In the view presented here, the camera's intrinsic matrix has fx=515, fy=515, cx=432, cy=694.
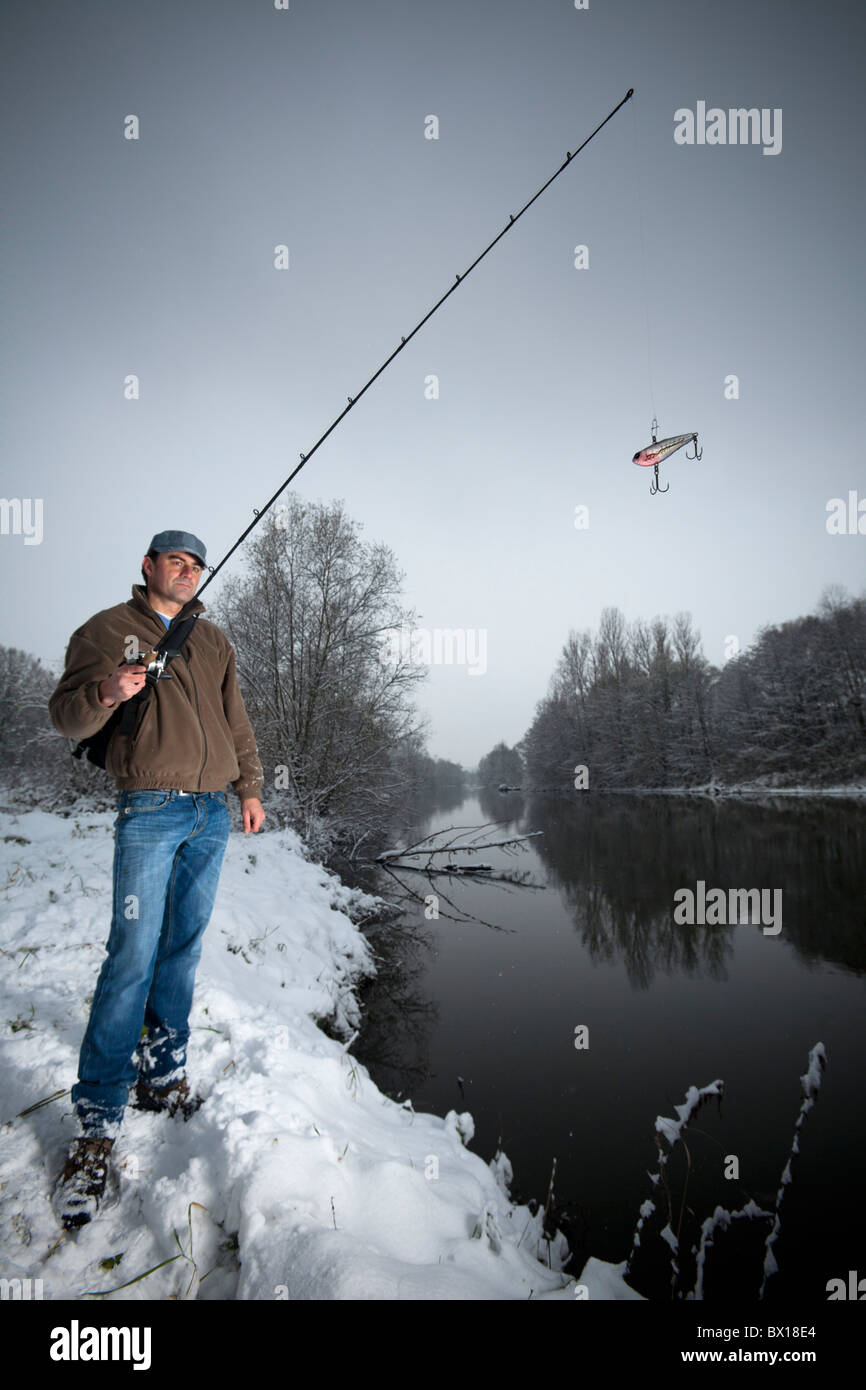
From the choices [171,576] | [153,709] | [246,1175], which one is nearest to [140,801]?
[153,709]

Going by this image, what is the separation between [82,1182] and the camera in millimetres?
1773

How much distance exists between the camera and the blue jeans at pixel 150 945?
1.90 m

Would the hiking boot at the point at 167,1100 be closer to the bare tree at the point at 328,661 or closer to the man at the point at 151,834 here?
the man at the point at 151,834

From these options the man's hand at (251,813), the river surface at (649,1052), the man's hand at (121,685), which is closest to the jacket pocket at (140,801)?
the man's hand at (121,685)

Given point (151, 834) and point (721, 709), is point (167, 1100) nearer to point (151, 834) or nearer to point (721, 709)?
point (151, 834)

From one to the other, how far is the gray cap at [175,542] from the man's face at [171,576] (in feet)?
0.07

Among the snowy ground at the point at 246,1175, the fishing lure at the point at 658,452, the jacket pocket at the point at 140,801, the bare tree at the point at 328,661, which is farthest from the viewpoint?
the bare tree at the point at 328,661

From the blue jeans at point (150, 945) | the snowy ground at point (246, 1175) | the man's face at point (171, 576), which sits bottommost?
the snowy ground at point (246, 1175)

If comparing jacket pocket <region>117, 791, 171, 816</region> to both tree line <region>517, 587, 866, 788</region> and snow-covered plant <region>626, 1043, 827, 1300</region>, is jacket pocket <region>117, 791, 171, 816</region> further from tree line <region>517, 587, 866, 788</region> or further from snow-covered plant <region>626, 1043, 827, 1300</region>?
tree line <region>517, 587, 866, 788</region>

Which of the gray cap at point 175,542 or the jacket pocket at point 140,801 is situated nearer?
the jacket pocket at point 140,801

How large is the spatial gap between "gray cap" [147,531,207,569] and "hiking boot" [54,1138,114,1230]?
2.37m

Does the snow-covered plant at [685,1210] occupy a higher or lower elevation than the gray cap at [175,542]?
lower

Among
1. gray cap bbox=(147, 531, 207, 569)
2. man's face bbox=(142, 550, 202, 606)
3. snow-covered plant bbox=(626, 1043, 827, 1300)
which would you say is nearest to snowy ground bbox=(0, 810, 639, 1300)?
snow-covered plant bbox=(626, 1043, 827, 1300)
